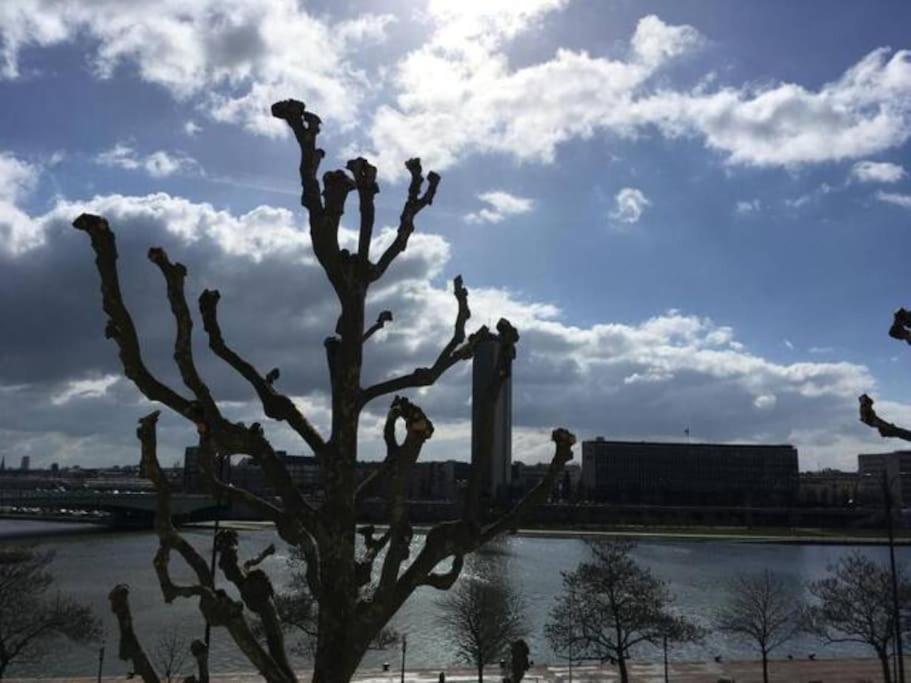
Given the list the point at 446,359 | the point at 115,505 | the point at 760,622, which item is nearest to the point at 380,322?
the point at 446,359

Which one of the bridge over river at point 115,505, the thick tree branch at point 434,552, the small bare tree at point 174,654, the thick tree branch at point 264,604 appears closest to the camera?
the thick tree branch at point 434,552

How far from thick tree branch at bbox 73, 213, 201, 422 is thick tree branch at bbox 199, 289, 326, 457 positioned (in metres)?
0.82

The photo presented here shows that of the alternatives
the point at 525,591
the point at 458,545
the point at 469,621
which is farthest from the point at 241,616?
the point at 525,591

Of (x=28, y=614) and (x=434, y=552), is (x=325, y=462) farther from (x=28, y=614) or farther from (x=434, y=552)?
(x=28, y=614)

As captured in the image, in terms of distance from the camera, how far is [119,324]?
20.9ft

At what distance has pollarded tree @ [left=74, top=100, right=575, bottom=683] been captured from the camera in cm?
634

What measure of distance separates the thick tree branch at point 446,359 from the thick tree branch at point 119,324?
4.91ft

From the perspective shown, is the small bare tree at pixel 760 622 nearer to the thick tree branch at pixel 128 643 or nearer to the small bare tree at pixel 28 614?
the small bare tree at pixel 28 614

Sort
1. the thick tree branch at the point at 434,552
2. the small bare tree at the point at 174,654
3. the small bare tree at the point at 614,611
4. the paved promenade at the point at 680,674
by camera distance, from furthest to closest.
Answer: the small bare tree at the point at 174,654, the small bare tree at the point at 614,611, the paved promenade at the point at 680,674, the thick tree branch at the point at 434,552

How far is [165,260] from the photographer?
6926 mm

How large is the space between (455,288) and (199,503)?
13161 cm

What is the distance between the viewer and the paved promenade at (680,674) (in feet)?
123

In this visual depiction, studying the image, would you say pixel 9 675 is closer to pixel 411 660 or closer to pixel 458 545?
pixel 411 660

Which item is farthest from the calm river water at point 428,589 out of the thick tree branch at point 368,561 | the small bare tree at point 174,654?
the thick tree branch at point 368,561
